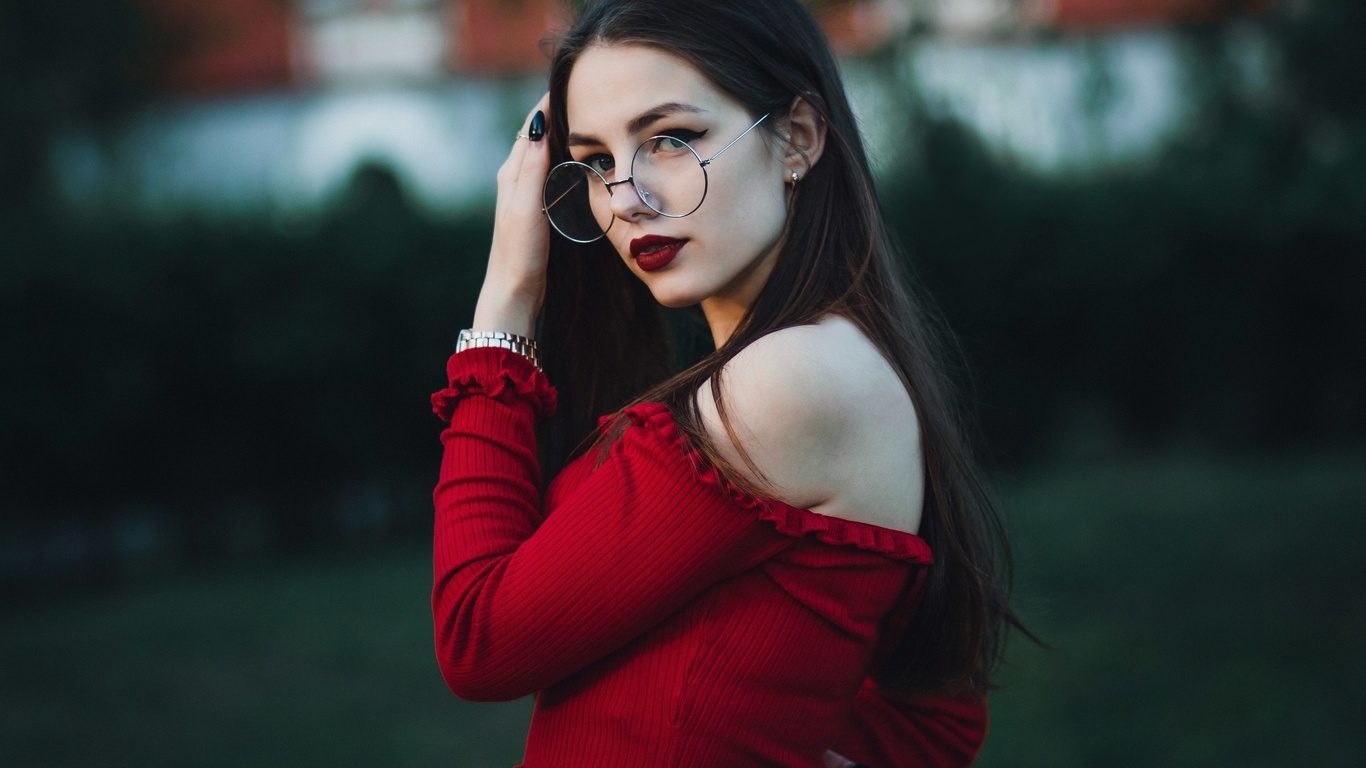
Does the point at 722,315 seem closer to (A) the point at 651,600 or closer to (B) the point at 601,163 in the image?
(B) the point at 601,163

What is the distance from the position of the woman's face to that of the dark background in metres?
3.32

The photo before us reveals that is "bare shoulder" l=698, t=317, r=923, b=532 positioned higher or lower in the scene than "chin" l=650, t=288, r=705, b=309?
lower

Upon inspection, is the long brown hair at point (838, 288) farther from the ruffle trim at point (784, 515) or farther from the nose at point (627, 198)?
the nose at point (627, 198)

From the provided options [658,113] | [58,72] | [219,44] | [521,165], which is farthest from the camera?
[219,44]

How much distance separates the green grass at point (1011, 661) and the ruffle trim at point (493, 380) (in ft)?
8.71

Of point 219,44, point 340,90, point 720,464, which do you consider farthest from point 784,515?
point 219,44

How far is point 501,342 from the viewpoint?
1.63 m

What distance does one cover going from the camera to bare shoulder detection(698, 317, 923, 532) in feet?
4.53

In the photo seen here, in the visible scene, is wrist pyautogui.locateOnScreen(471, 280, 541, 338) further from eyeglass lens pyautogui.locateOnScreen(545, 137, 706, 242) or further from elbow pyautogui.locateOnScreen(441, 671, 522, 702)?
elbow pyautogui.locateOnScreen(441, 671, 522, 702)

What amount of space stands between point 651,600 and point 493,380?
0.38m

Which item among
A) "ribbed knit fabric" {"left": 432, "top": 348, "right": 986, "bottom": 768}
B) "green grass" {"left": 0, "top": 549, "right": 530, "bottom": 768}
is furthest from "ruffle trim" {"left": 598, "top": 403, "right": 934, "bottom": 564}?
"green grass" {"left": 0, "top": 549, "right": 530, "bottom": 768}

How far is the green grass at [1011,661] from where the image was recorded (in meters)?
4.50

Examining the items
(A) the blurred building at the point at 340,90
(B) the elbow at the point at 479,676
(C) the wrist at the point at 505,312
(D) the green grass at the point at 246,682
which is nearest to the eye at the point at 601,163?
(C) the wrist at the point at 505,312

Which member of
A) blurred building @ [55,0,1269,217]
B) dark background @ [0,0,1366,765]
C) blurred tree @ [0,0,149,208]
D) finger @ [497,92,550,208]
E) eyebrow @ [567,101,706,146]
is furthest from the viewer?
blurred building @ [55,0,1269,217]
